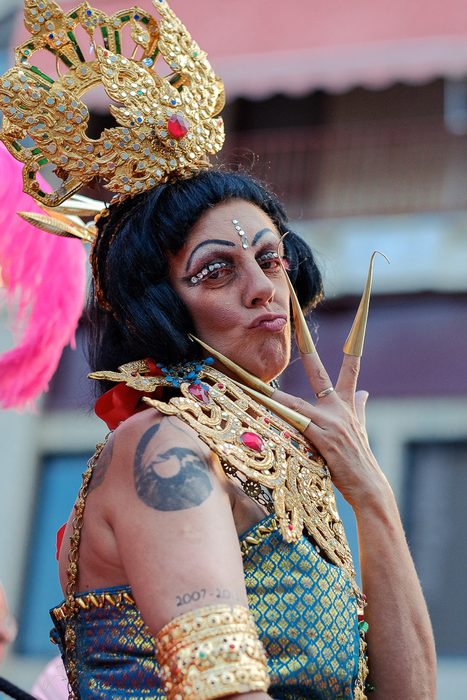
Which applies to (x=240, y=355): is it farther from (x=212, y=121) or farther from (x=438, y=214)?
(x=438, y=214)

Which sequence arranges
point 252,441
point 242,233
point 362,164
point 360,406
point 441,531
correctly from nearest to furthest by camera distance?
point 252,441, point 242,233, point 360,406, point 441,531, point 362,164

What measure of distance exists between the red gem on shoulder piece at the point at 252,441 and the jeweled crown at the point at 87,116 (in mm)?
646

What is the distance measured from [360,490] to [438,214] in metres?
6.93

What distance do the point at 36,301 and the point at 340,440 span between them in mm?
1384

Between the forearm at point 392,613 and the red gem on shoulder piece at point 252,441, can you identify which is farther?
the forearm at point 392,613

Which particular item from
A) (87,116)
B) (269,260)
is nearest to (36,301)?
(87,116)

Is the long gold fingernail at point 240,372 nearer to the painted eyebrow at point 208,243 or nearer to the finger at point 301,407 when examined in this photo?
the finger at point 301,407

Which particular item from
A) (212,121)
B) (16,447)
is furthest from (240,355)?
(16,447)

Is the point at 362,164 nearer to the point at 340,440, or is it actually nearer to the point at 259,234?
the point at 259,234

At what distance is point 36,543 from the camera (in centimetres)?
841

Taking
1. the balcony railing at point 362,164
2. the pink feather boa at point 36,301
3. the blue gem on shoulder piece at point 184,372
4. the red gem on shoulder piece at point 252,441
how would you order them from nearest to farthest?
the red gem on shoulder piece at point 252,441, the blue gem on shoulder piece at point 184,372, the pink feather boa at point 36,301, the balcony railing at point 362,164

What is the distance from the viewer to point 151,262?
105 inches

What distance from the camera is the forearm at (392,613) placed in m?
2.58

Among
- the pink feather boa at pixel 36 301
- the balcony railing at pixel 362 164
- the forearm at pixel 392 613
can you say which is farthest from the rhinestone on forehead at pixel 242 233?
the balcony railing at pixel 362 164
